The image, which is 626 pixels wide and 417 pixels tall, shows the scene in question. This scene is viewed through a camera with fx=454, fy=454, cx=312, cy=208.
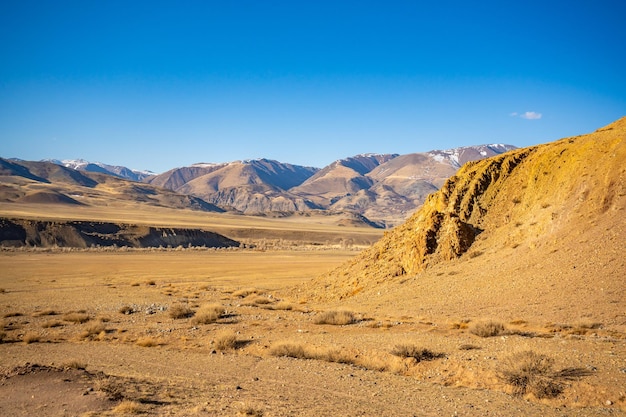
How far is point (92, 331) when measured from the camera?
16797 millimetres

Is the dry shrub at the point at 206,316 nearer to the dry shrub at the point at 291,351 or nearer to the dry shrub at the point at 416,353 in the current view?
the dry shrub at the point at 291,351

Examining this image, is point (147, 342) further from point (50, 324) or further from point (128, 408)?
point (128, 408)

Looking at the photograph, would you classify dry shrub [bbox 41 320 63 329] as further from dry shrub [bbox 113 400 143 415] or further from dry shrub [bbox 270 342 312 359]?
dry shrub [bbox 113 400 143 415]

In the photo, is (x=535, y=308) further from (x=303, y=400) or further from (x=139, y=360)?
(x=139, y=360)

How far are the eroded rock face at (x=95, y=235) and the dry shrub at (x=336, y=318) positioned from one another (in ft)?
217

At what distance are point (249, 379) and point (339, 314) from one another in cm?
776

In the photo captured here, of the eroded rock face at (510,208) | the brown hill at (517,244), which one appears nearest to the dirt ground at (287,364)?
the brown hill at (517,244)

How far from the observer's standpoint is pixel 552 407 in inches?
339

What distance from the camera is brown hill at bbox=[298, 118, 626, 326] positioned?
17484 millimetres

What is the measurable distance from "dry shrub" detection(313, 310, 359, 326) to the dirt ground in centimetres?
24

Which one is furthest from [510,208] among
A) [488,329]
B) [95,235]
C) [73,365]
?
[95,235]

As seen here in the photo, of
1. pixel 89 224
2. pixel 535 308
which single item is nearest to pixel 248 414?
pixel 535 308

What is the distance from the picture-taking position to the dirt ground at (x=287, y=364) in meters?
8.87

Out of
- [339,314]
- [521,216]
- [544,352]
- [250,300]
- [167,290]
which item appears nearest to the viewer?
[544,352]
